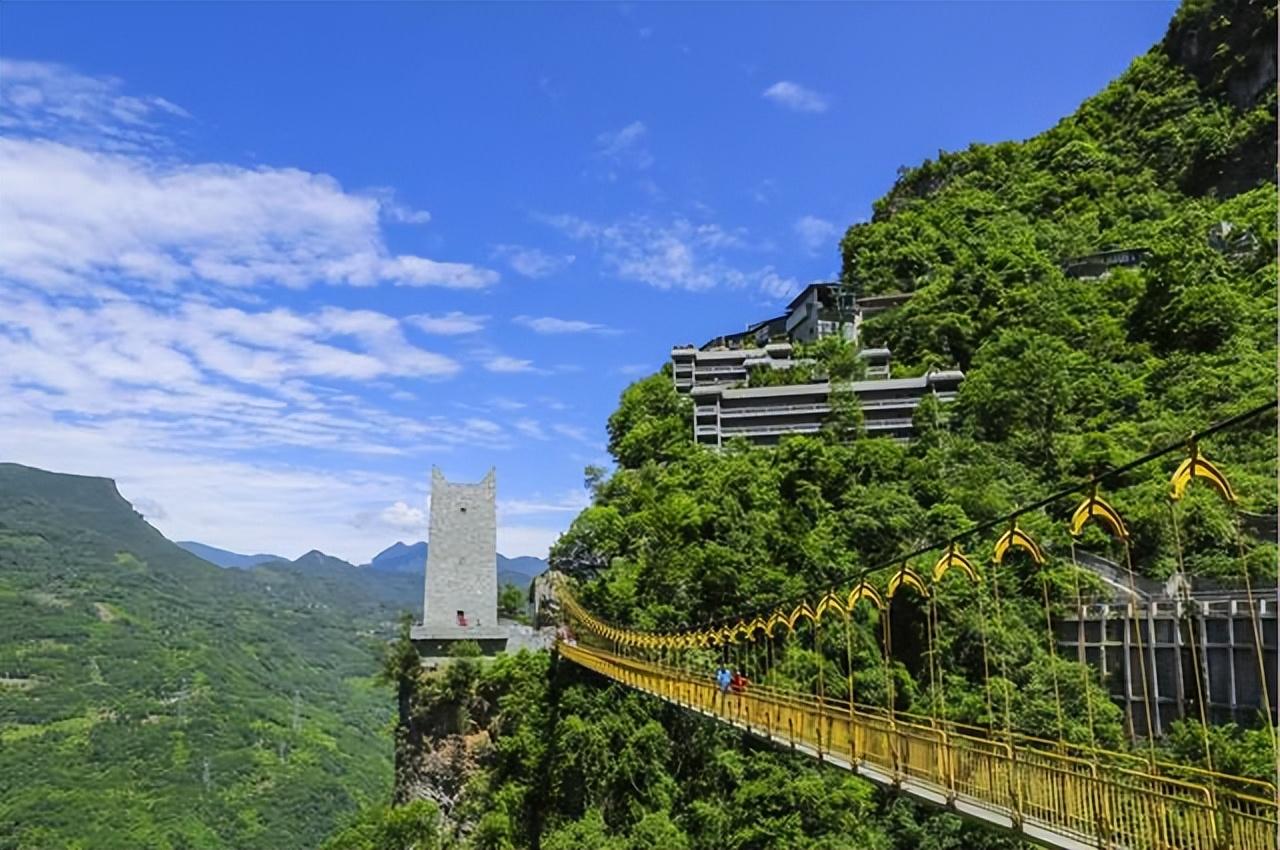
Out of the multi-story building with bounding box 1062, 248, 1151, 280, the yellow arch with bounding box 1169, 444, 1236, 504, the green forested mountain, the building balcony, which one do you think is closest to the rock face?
the multi-story building with bounding box 1062, 248, 1151, 280

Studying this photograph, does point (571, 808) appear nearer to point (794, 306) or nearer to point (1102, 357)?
point (1102, 357)

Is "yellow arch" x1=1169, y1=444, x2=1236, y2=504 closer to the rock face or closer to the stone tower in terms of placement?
the stone tower

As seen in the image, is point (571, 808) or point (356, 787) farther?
point (356, 787)

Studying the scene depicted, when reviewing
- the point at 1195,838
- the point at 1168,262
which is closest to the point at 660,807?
the point at 1195,838

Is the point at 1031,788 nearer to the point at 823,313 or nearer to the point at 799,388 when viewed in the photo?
the point at 799,388

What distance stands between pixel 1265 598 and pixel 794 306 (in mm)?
28038

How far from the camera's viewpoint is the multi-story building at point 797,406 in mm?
30828

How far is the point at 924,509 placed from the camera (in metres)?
21.4

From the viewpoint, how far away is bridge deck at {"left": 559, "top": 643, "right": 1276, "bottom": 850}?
4219 mm

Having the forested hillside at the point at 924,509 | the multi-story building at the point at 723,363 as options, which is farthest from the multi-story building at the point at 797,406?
the multi-story building at the point at 723,363

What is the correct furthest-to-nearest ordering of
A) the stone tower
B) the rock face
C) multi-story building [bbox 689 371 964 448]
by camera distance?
the rock face → multi-story building [bbox 689 371 964 448] → the stone tower

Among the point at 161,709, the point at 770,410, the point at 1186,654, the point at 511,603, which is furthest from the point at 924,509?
the point at 161,709

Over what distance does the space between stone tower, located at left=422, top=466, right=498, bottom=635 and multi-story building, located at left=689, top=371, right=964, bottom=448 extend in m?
8.47

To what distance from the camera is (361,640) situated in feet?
428
